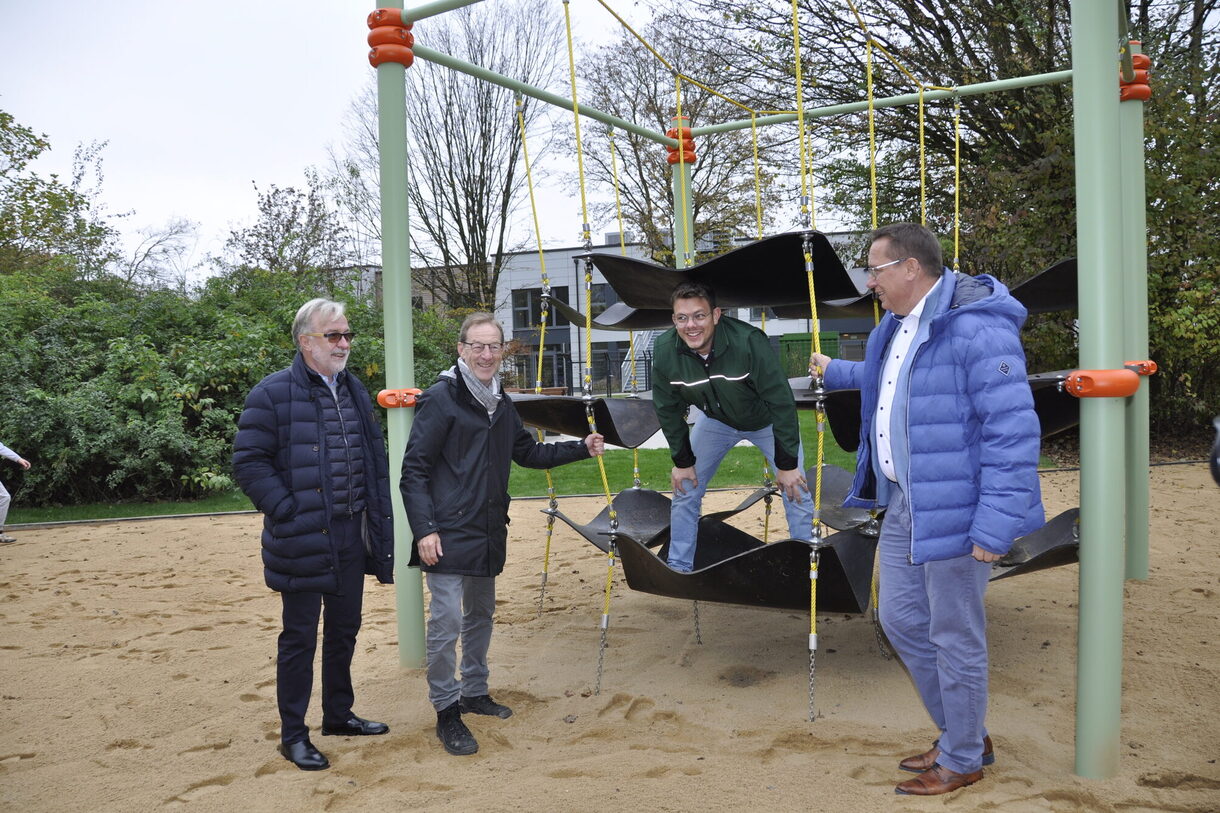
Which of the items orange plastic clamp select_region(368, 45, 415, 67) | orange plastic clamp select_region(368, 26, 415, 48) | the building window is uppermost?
the building window

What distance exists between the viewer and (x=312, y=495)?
127 inches

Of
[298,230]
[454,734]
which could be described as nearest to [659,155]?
[298,230]

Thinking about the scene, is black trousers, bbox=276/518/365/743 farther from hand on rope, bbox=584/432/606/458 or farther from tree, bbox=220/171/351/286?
tree, bbox=220/171/351/286

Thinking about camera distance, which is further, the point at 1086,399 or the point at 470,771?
the point at 470,771

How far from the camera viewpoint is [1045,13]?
39.0 ft

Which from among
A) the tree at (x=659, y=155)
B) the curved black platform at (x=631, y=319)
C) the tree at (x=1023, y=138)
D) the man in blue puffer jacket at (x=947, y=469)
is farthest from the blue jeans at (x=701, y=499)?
the tree at (x=659, y=155)

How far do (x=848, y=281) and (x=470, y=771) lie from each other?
2668mm

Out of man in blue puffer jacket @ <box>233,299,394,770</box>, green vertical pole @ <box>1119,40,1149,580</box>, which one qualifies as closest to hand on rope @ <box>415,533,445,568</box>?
man in blue puffer jacket @ <box>233,299,394,770</box>

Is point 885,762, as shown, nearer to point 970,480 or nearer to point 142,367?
point 970,480

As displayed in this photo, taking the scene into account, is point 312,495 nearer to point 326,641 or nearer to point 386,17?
point 326,641

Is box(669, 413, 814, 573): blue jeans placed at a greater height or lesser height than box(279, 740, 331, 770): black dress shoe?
greater

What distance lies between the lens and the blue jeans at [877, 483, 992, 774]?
2.74m

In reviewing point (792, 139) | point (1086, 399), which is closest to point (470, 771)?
point (1086, 399)

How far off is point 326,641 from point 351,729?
371 millimetres
